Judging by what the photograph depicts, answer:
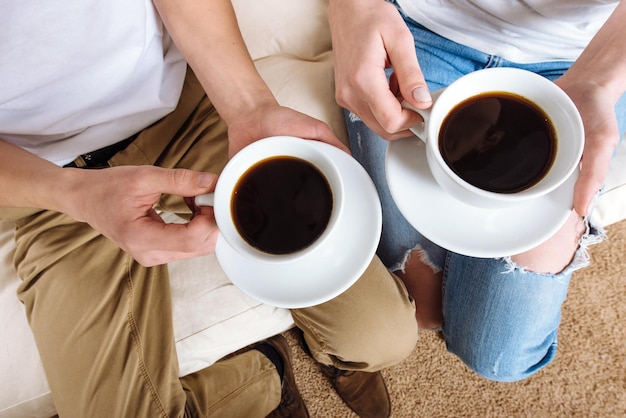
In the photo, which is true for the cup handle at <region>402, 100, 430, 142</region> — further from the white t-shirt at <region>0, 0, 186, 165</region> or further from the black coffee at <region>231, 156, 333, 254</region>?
the white t-shirt at <region>0, 0, 186, 165</region>

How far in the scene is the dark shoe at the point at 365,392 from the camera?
1.33m

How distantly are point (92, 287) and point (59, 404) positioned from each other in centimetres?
24

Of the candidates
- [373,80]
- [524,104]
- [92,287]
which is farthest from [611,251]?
[92,287]

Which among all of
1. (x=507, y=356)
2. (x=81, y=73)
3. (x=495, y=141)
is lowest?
(x=507, y=356)

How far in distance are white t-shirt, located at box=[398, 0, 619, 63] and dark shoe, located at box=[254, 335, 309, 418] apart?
91 cm

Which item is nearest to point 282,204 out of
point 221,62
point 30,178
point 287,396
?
point 221,62

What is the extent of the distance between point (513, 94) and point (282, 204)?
0.35 meters

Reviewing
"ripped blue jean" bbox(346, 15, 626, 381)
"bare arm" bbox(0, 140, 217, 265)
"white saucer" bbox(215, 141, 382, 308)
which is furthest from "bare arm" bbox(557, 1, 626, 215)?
"bare arm" bbox(0, 140, 217, 265)

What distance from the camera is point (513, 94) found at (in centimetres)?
66

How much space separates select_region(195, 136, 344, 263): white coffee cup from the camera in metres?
0.65

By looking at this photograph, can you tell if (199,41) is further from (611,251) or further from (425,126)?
(611,251)

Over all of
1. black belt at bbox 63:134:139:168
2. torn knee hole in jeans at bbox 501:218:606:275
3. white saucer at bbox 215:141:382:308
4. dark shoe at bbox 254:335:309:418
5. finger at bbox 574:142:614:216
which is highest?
black belt at bbox 63:134:139:168

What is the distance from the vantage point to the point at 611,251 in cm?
142

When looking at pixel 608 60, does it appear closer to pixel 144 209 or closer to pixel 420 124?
pixel 420 124
